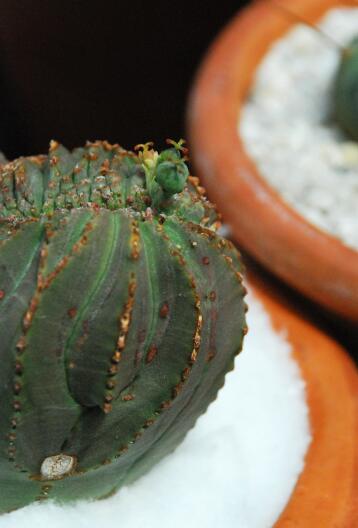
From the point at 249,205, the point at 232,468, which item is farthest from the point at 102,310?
the point at 249,205

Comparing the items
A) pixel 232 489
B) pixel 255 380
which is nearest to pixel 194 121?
pixel 255 380

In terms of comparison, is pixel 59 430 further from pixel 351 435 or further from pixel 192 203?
pixel 351 435

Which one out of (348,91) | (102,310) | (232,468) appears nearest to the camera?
(102,310)

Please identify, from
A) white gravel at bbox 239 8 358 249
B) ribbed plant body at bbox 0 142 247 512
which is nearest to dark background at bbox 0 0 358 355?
white gravel at bbox 239 8 358 249

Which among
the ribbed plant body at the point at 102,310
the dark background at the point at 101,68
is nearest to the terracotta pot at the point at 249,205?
the dark background at the point at 101,68

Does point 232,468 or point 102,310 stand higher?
point 102,310

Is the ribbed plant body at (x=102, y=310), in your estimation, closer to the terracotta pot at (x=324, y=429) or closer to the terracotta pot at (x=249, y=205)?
the terracotta pot at (x=324, y=429)

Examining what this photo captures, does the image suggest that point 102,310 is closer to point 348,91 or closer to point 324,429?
point 324,429
